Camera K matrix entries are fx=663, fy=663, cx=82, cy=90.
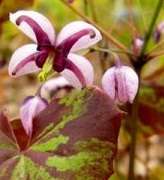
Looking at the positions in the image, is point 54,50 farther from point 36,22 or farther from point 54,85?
point 54,85

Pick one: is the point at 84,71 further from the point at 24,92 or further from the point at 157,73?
the point at 24,92

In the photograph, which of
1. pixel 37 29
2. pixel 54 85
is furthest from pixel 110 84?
pixel 54 85

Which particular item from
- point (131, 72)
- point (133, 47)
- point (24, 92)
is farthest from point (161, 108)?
point (24, 92)

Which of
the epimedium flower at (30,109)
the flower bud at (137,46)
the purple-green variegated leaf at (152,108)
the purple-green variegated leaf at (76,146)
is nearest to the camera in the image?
the purple-green variegated leaf at (76,146)

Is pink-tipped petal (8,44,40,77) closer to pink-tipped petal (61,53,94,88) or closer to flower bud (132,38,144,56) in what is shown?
pink-tipped petal (61,53,94,88)

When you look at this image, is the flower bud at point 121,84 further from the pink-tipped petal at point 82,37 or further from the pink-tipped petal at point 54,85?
the pink-tipped petal at point 54,85

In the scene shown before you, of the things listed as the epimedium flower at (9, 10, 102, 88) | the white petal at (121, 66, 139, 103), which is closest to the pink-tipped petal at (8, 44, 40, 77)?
the epimedium flower at (9, 10, 102, 88)

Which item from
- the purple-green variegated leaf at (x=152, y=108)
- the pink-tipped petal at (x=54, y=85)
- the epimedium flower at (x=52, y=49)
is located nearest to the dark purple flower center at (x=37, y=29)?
the epimedium flower at (x=52, y=49)
